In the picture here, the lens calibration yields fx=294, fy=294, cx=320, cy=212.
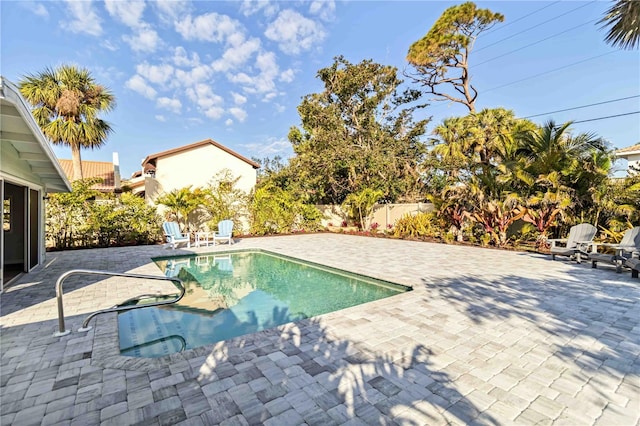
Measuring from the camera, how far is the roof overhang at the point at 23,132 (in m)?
3.16

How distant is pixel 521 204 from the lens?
11336 millimetres

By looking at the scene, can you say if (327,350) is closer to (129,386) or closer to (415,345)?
(415,345)

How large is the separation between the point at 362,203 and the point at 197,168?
394 inches

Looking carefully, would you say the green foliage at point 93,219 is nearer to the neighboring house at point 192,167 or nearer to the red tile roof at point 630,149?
the neighboring house at point 192,167

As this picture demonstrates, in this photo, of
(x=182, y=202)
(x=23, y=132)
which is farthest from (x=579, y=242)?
(x=182, y=202)

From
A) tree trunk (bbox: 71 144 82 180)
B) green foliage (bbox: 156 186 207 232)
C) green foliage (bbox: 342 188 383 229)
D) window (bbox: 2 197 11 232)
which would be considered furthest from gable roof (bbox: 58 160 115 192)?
green foliage (bbox: 342 188 383 229)

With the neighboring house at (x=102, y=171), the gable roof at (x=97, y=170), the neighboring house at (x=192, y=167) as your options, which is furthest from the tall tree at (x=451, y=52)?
the gable roof at (x=97, y=170)

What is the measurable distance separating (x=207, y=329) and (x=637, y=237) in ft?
34.3

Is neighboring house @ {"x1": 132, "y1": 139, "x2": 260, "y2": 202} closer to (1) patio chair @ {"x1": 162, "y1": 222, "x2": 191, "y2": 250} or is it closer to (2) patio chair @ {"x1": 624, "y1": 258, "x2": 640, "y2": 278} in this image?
(1) patio chair @ {"x1": 162, "y1": 222, "x2": 191, "y2": 250}

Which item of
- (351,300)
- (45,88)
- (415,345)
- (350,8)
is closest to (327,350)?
(415,345)

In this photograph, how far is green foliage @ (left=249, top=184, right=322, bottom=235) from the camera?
17375 millimetres

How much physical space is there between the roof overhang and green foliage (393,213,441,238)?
46.4ft

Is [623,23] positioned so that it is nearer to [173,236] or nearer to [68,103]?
[173,236]

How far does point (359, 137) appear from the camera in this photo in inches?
822
